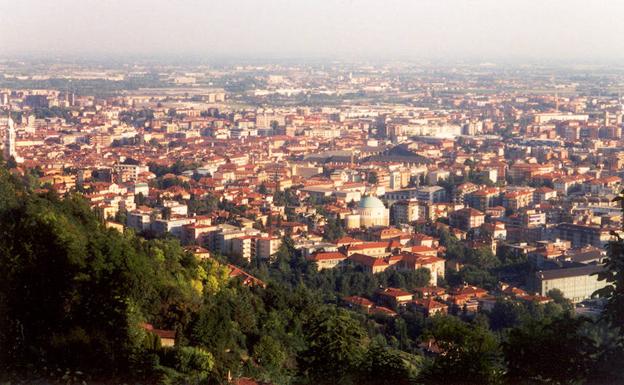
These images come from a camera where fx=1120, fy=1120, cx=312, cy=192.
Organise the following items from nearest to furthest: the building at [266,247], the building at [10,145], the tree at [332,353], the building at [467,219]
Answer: the tree at [332,353], the building at [266,247], the building at [467,219], the building at [10,145]

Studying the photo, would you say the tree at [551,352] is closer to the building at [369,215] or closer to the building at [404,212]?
the building at [369,215]

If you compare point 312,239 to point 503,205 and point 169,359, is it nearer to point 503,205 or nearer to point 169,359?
point 503,205

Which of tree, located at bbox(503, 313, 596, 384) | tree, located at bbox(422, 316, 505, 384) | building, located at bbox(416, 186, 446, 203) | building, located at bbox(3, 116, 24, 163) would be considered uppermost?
tree, located at bbox(503, 313, 596, 384)

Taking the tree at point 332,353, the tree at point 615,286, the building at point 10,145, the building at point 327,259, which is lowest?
the building at point 327,259

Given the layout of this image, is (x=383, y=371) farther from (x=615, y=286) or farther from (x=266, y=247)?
(x=266, y=247)

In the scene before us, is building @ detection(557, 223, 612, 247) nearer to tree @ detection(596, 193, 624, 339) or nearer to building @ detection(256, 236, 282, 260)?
building @ detection(256, 236, 282, 260)

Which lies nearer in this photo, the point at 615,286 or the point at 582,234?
the point at 615,286

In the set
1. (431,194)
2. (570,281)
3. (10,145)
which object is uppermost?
(10,145)

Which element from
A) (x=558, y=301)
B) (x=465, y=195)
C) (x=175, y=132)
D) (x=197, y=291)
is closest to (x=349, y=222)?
(x=465, y=195)

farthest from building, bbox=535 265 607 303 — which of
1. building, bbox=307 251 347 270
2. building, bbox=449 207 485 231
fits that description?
building, bbox=449 207 485 231

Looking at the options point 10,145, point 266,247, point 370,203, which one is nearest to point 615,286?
point 266,247

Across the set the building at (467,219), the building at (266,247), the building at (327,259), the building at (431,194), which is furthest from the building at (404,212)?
the building at (327,259)
